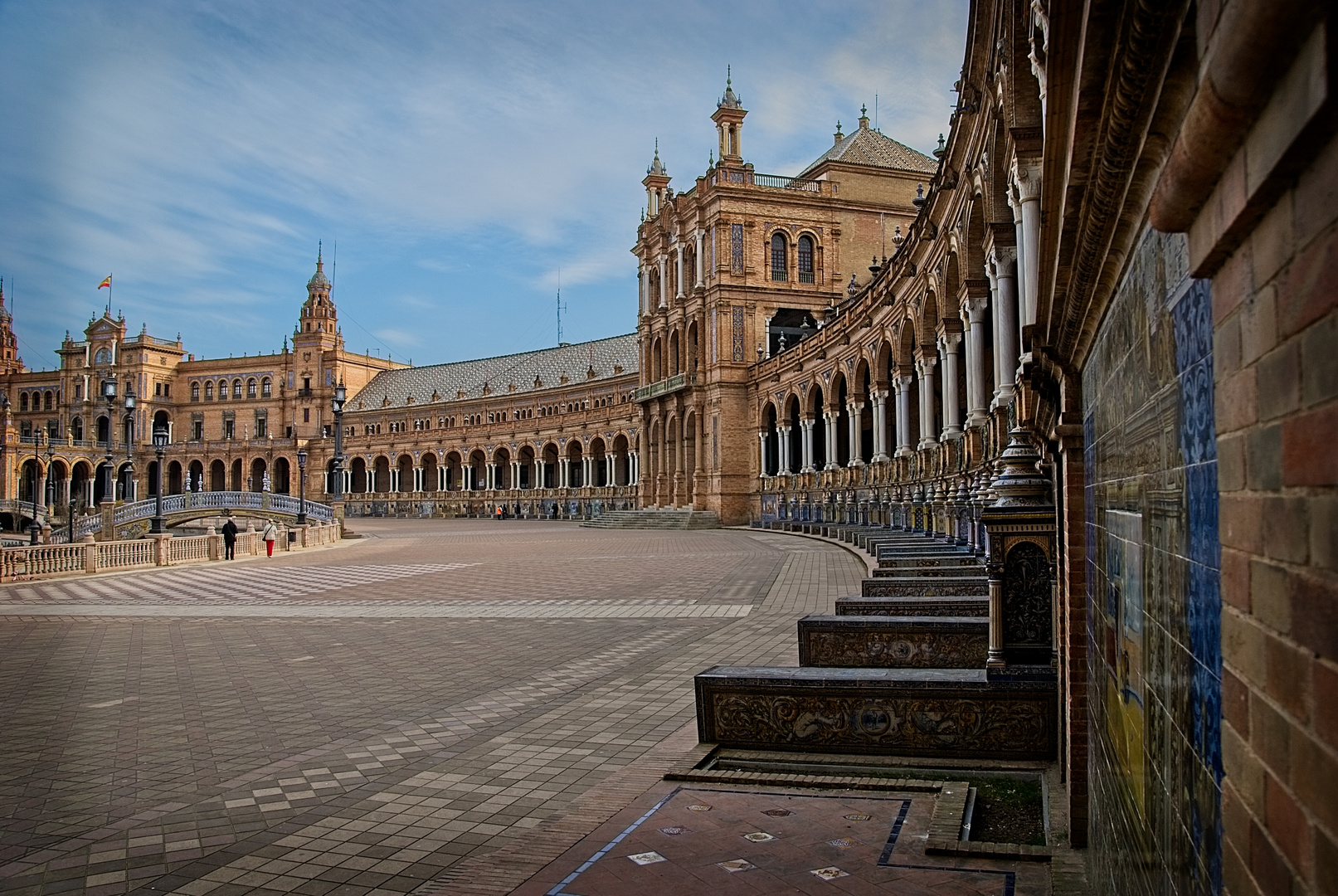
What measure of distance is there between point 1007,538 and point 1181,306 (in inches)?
176

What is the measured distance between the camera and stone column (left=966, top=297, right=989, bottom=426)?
18.4m

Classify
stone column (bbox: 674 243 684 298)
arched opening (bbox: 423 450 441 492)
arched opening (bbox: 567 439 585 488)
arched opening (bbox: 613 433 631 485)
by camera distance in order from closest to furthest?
stone column (bbox: 674 243 684 298)
arched opening (bbox: 613 433 631 485)
arched opening (bbox: 567 439 585 488)
arched opening (bbox: 423 450 441 492)

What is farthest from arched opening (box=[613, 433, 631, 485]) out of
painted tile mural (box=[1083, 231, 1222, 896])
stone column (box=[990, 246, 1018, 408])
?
painted tile mural (box=[1083, 231, 1222, 896])

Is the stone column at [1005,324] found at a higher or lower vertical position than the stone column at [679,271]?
lower

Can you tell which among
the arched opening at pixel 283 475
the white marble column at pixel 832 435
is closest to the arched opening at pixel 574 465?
the arched opening at pixel 283 475

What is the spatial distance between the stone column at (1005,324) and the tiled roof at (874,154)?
139 ft

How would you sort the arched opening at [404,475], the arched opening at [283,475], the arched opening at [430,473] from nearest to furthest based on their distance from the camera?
the arched opening at [430,473] < the arched opening at [404,475] < the arched opening at [283,475]

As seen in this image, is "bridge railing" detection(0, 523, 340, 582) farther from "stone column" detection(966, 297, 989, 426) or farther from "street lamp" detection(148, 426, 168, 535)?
"stone column" detection(966, 297, 989, 426)

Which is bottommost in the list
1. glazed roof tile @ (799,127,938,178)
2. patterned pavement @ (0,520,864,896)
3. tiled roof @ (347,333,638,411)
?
patterned pavement @ (0,520,864,896)

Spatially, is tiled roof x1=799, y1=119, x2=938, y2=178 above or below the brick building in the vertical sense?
above

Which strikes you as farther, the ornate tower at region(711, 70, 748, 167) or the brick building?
the ornate tower at region(711, 70, 748, 167)

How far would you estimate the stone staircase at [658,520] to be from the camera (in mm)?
50875

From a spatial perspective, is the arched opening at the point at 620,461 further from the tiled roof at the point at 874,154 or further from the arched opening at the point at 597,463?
the tiled roof at the point at 874,154

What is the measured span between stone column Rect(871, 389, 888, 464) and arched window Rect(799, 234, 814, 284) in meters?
24.4
